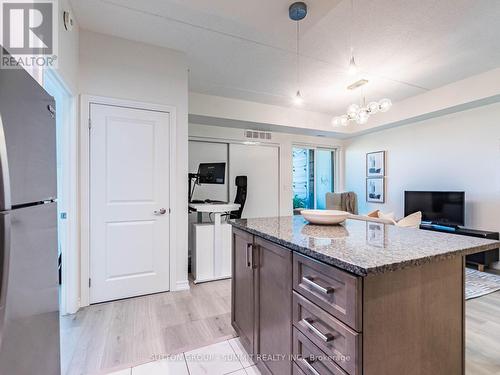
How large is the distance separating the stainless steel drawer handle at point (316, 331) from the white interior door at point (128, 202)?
2.07 metres

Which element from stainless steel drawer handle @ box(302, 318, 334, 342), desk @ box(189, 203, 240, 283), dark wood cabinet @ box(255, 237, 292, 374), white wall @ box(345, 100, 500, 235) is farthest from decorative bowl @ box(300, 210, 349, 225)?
white wall @ box(345, 100, 500, 235)

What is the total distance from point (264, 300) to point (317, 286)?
1.76 ft

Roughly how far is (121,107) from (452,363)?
3.16 m

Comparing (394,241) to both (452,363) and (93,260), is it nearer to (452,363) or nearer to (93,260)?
(452,363)

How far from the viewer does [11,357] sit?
0.71 m

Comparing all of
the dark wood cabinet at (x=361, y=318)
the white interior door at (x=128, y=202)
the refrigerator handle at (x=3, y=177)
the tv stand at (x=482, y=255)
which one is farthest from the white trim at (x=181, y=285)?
the tv stand at (x=482, y=255)

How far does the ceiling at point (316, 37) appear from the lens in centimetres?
212

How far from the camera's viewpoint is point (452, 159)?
391 cm

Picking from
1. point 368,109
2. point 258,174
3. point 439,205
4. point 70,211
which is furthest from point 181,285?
point 439,205

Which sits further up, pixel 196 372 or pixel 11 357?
pixel 11 357

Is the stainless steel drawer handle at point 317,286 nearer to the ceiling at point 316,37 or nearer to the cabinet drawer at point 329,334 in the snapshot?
the cabinet drawer at point 329,334

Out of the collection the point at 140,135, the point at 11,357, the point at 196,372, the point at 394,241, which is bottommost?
the point at 196,372

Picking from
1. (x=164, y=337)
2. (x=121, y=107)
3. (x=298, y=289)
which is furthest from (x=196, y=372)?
(x=121, y=107)

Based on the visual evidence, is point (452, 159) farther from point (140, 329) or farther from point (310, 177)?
point (140, 329)
